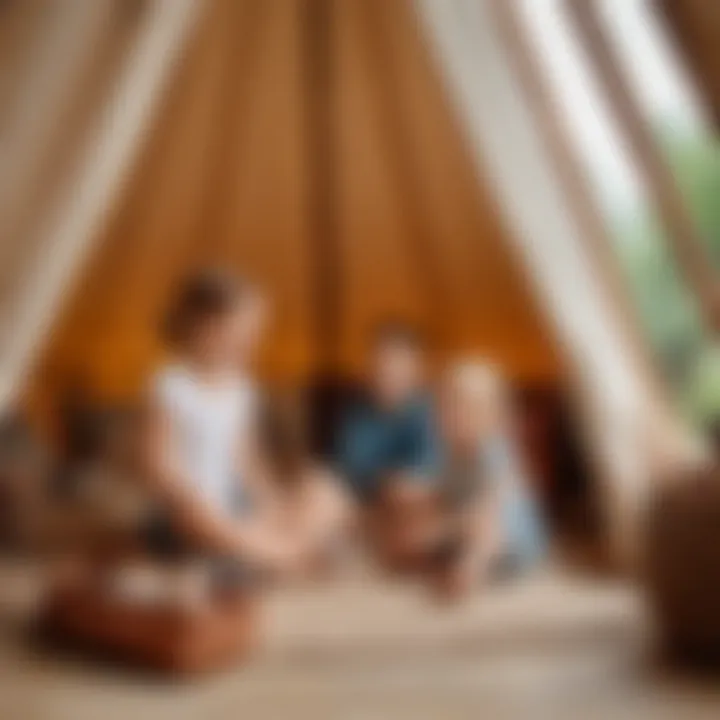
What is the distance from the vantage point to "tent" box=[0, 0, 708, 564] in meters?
1.06

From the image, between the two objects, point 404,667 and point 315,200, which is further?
point 315,200

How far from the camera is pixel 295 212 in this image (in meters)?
1.12

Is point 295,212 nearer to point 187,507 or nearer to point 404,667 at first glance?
point 187,507

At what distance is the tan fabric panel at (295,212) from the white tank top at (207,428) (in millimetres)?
30

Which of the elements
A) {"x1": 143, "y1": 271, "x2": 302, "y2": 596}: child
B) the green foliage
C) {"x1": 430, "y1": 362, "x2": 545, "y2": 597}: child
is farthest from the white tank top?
the green foliage

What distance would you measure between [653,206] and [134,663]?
19.0 inches

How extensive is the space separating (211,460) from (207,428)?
23mm

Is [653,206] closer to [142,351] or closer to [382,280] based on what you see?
[382,280]

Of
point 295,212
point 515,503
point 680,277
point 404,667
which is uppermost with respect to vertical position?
point 295,212

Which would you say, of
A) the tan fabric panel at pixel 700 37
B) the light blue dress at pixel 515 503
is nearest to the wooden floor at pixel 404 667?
the light blue dress at pixel 515 503

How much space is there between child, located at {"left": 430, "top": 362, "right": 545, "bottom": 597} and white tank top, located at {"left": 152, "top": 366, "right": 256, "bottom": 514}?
144mm

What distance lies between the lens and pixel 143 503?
1.06 meters

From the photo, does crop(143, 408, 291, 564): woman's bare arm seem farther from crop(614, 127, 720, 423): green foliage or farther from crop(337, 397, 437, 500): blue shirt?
crop(614, 127, 720, 423): green foliage

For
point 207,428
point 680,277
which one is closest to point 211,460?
point 207,428
